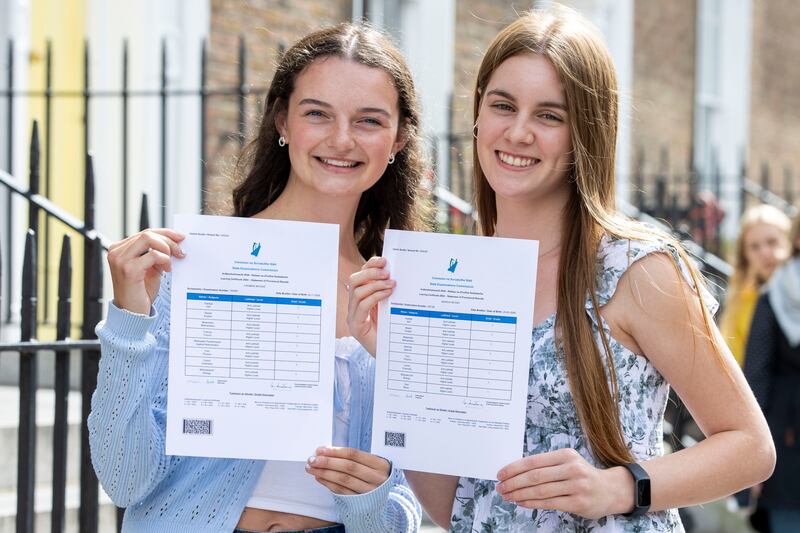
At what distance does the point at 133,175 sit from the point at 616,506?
16.9 feet

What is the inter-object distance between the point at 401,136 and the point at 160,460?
0.96 metres

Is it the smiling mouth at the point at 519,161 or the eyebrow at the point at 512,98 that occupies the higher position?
the eyebrow at the point at 512,98

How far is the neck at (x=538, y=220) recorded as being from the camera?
2.50m

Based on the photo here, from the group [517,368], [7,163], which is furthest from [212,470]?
[7,163]

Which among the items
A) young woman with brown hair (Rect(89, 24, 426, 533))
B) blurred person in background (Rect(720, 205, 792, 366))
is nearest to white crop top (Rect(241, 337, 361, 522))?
young woman with brown hair (Rect(89, 24, 426, 533))

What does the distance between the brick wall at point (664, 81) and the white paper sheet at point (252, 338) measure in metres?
9.02

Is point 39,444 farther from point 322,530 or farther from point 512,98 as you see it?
point 512,98

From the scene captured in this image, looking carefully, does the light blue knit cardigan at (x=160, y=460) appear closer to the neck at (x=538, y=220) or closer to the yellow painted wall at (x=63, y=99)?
the neck at (x=538, y=220)

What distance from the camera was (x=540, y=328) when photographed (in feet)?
7.82

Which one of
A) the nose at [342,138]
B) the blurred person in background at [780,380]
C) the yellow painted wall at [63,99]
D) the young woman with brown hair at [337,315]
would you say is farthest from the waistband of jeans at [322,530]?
the yellow painted wall at [63,99]

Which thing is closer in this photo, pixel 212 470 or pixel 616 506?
pixel 616 506

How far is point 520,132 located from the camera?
2.37m

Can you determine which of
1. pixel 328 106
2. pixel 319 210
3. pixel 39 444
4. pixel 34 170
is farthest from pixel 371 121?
pixel 39 444

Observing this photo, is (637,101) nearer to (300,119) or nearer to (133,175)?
(133,175)
